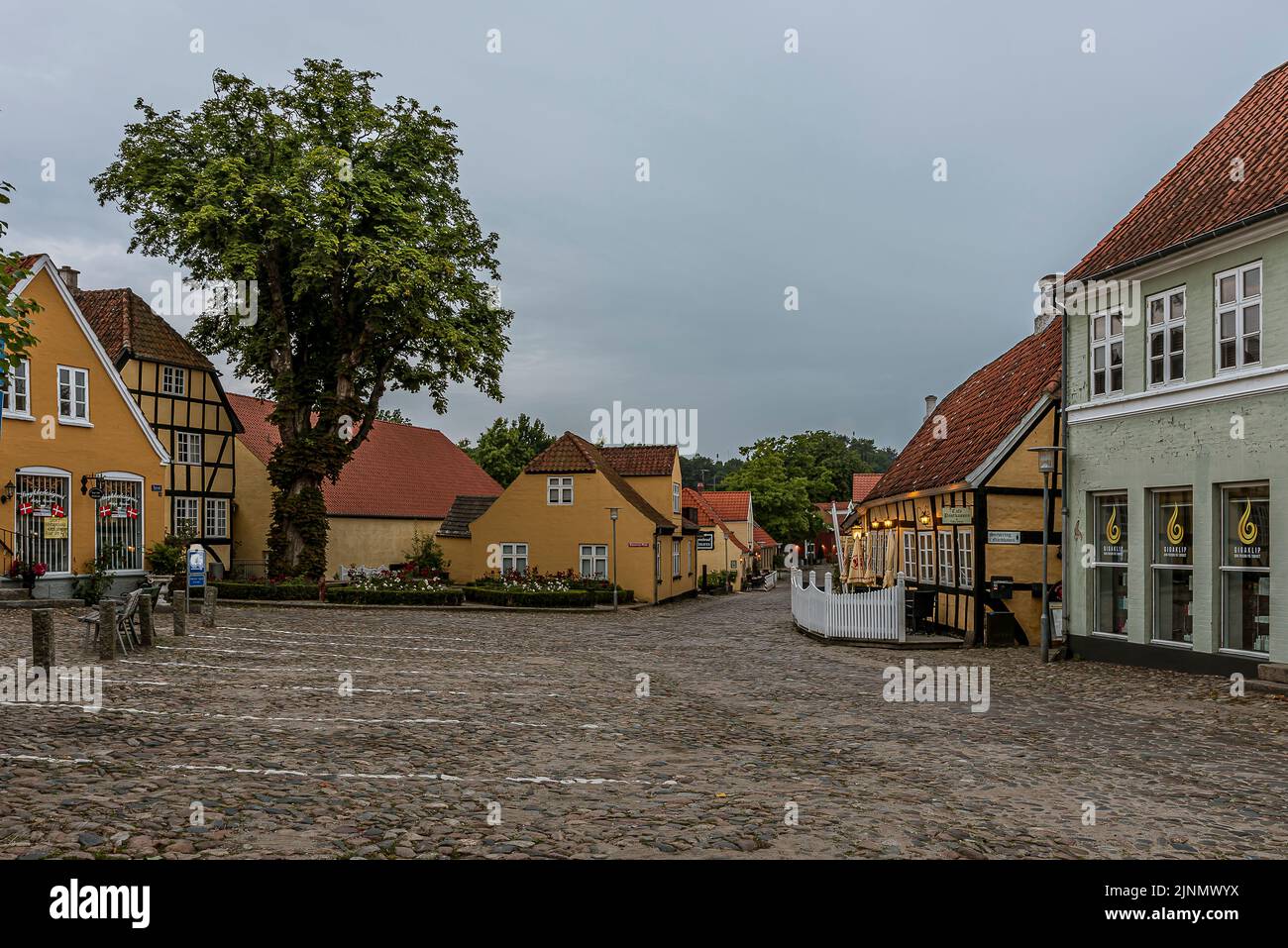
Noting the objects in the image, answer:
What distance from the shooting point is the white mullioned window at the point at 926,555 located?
2592 centimetres

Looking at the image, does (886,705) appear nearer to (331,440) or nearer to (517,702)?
(517,702)

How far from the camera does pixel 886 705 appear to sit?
42.9 feet

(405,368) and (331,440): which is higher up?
(405,368)

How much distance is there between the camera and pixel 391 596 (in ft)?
108

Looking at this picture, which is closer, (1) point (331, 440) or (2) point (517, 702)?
(2) point (517, 702)

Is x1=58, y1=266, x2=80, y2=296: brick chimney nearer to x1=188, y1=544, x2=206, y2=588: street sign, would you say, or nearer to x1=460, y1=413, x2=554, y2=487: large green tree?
x1=188, y1=544, x2=206, y2=588: street sign

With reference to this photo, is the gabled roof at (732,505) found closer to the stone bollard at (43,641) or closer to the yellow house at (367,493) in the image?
the yellow house at (367,493)

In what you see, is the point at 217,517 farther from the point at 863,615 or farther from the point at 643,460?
the point at 863,615

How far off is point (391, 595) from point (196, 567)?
7.42 m

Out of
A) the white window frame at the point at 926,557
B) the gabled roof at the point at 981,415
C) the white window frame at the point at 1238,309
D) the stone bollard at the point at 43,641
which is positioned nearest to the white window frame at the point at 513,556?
the gabled roof at the point at 981,415

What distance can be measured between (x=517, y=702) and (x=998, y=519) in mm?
13334
